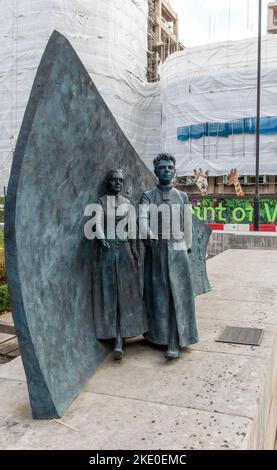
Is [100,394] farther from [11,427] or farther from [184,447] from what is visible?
[184,447]

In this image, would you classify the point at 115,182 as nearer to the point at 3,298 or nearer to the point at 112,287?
the point at 112,287

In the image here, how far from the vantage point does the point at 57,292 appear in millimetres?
3047

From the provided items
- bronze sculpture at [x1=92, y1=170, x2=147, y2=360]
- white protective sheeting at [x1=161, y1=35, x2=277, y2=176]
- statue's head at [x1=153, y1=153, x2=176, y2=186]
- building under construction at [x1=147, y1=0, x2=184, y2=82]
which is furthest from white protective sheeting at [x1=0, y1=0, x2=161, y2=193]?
bronze sculpture at [x1=92, y1=170, x2=147, y2=360]

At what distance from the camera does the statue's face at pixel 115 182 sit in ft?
11.7

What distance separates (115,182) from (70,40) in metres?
19.1

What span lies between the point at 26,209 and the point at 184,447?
1.60m

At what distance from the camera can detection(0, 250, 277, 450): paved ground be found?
8.11 feet

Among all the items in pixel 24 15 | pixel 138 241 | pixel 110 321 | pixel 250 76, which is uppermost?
pixel 24 15

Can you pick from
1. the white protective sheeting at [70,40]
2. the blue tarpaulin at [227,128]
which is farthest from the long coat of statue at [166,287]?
the blue tarpaulin at [227,128]

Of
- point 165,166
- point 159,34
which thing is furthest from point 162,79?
point 165,166

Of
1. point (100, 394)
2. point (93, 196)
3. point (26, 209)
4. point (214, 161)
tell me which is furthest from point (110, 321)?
point (214, 161)

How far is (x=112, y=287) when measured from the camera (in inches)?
139

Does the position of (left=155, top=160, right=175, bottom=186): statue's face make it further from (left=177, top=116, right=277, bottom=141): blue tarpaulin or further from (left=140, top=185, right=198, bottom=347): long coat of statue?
(left=177, top=116, right=277, bottom=141): blue tarpaulin
